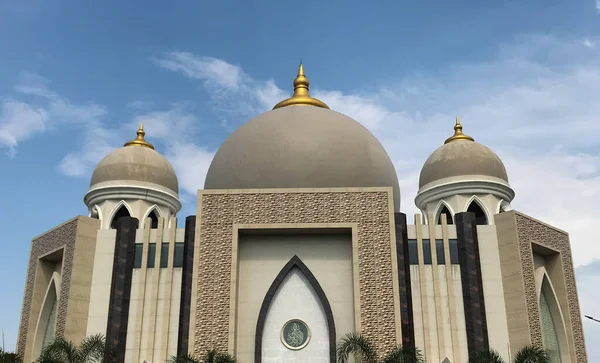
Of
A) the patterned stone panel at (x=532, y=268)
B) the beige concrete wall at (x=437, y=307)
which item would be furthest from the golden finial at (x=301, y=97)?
the patterned stone panel at (x=532, y=268)

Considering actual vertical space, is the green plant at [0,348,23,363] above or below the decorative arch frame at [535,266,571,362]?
below

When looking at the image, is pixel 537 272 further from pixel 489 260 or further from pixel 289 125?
pixel 289 125

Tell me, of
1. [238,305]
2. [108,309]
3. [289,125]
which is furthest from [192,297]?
[289,125]

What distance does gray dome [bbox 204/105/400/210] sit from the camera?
22.2 m

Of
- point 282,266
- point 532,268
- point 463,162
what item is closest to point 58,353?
point 282,266

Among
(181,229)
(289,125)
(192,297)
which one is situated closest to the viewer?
(192,297)

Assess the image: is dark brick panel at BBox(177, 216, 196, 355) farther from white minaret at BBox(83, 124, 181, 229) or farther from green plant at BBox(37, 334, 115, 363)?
white minaret at BBox(83, 124, 181, 229)

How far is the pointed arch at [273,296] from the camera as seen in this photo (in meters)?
19.4

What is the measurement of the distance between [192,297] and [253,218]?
3.00m

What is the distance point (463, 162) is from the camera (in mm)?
24234

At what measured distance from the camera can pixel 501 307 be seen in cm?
2016

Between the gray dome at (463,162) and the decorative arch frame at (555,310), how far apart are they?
4.15m

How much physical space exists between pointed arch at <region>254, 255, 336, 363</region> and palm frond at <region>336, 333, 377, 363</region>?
2.25 feet

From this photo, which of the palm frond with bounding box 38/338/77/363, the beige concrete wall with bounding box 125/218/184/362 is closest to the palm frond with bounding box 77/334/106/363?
the palm frond with bounding box 38/338/77/363
